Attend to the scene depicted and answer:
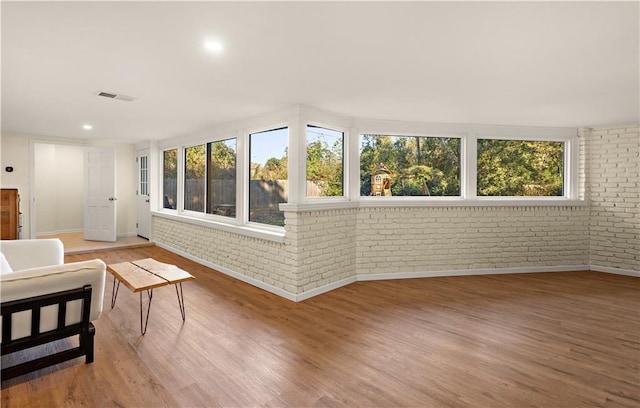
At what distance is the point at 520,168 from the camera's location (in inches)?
209

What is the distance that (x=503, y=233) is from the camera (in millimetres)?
5109

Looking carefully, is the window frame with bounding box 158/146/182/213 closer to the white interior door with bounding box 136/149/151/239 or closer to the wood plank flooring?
the white interior door with bounding box 136/149/151/239

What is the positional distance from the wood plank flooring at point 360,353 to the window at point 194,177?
7.24ft

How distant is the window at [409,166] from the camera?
4840mm

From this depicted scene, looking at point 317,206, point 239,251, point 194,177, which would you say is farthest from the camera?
point 194,177

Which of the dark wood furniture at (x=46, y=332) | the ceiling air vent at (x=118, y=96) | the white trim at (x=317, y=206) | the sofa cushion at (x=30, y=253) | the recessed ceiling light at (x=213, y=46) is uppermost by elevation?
the ceiling air vent at (x=118, y=96)

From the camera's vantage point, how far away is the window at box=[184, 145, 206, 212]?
5945 mm

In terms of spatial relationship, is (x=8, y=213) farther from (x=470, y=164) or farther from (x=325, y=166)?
(x=470, y=164)

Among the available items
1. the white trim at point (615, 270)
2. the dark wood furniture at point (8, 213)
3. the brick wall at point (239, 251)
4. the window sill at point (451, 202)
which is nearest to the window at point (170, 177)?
the brick wall at point (239, 251)

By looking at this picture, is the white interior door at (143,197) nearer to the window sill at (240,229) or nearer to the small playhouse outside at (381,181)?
the window sill at (240,229)

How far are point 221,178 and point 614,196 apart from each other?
19.7 ft

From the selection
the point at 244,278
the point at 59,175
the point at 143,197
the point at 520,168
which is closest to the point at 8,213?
the point at 143,197

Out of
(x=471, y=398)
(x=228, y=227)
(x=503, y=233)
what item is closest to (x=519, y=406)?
(x=471, y=398)

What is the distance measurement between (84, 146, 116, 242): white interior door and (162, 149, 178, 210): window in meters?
0.98
